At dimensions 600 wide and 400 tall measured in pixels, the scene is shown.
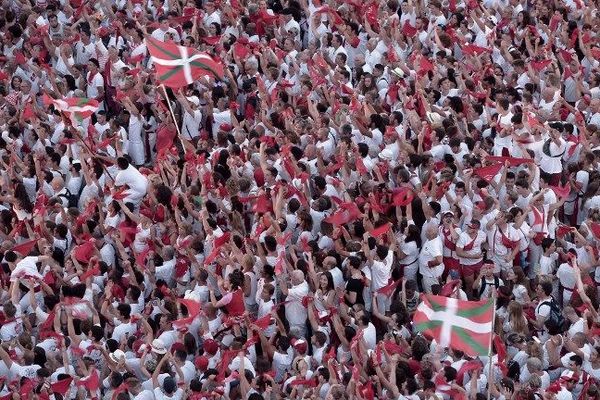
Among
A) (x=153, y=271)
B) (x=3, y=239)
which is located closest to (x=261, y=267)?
(x=153, y=271)

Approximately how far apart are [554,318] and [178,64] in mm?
5983

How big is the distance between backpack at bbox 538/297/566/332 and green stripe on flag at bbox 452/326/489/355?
1.77 m

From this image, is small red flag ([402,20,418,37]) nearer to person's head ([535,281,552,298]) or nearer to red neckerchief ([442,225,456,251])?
red neckerchief ([442,225,456,251])

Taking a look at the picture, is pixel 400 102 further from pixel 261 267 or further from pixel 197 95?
pixel 261 267

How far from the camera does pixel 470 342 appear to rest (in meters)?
14.5

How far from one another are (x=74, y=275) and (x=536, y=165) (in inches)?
222

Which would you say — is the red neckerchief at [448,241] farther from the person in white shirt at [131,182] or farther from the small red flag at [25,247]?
the small red flag at [25,247]

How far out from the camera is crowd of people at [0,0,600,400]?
15648 mm

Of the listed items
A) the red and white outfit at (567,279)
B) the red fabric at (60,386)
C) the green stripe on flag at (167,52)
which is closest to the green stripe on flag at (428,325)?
the red and white outfit at (567,279)

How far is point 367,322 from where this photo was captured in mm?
16031

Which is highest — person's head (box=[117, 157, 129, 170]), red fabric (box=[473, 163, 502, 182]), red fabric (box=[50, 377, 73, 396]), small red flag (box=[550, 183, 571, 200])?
red fabric (box=[473, 163, 502, 182])

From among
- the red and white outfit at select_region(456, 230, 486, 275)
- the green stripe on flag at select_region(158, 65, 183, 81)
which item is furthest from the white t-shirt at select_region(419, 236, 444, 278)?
the green stripe on flag at select_region(158, 65, 183, 81)

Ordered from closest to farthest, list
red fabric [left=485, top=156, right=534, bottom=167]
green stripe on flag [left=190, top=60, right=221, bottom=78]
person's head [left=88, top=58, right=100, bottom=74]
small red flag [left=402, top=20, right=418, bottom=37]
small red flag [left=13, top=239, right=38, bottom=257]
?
small red flag [left=13, top=239, right=38, bottom=257] < red fabric [left=485, top=156, right=534, bottom=167] < green stripe on flag [left=190, top=60, right=221, bottom=78] < person's head [left=88, top=58, right=100, bottom=74] < small red flag [left=402, top=20, right=418, bottom=37]

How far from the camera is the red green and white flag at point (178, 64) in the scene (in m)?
19.0
